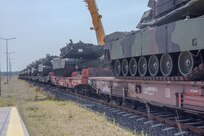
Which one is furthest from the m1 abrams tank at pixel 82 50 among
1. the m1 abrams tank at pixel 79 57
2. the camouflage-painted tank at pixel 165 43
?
the camouflage-painted tank at pixel 165 43

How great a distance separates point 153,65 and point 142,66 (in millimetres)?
953

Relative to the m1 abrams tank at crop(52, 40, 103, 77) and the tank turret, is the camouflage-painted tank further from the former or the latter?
the m1 abrams tank at crop(52, 40, 103, 77)

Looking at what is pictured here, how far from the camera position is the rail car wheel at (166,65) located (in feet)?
38.9

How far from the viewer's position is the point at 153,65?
1330cm

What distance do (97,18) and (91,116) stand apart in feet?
72.7

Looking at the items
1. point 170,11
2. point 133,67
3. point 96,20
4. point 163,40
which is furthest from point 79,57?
point 163,40

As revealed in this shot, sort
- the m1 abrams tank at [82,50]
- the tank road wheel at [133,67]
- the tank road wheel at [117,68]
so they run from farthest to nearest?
1. the m1 abrams tank at [82,50]
2. the tank road wheel at [117,68]
3. the tank road wheel at [133,67]

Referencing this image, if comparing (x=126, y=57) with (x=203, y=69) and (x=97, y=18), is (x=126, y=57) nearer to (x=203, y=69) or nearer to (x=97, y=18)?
(x=203, y=69)

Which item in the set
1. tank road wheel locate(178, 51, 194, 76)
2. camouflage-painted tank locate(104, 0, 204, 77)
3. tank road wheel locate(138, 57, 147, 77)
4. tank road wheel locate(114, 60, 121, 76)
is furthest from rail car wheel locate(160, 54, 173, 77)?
tank road wheel locate(114, 60, 121, 76)

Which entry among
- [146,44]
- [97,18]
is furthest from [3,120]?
[97,18]

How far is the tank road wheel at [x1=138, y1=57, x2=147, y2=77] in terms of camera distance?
13886 mm

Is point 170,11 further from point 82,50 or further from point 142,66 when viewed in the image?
point 82,50

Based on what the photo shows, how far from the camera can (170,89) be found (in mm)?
10797

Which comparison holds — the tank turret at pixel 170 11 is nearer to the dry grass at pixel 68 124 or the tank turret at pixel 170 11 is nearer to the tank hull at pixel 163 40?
the tank hull at pixel 163 40
